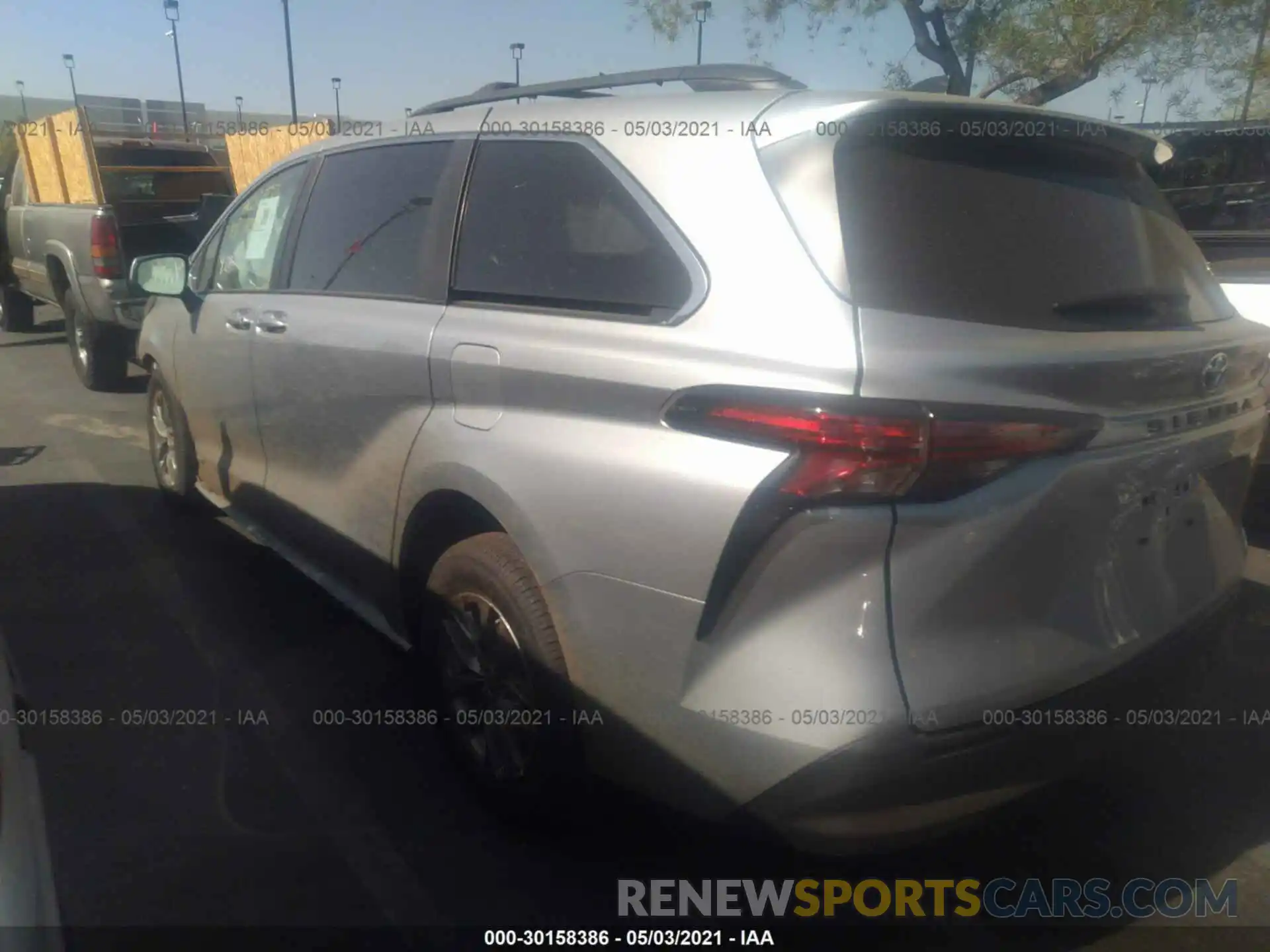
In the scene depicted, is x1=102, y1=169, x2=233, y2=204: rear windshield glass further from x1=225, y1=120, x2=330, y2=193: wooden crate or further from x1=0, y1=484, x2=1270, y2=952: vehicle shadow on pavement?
x1=0, y1=484, x2=1270, y2=952: vehicle shadow on pavement

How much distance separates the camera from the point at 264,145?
567 inches

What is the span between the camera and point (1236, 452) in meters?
2.55

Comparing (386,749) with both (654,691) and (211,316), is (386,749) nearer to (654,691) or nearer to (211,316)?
(654,691)

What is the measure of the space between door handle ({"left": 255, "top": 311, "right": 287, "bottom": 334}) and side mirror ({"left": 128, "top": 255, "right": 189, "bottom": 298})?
0.81m

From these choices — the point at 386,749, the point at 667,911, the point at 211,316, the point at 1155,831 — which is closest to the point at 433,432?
the point at 386,749

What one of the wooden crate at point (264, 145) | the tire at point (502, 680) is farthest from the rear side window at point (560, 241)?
the wooden crate at point (264, 145)

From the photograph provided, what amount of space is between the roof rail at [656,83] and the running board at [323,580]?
1.60 m

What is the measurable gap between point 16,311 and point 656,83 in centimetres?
1144

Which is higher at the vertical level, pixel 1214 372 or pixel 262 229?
pixel 262 229

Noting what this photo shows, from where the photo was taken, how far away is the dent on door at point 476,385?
2.60 metres

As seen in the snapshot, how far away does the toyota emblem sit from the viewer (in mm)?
2369

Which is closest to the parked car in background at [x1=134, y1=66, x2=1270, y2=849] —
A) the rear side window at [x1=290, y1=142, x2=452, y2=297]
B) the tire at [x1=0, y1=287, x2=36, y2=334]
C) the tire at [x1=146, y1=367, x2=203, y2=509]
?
the rear side window at [x1=290, y1=142, x2=452, y2=297]

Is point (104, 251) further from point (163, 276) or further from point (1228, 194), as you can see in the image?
point (1228, 194)

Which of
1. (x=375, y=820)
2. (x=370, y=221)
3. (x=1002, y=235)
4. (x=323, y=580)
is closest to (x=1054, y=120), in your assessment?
(x=1002, y=235)
